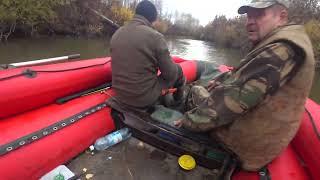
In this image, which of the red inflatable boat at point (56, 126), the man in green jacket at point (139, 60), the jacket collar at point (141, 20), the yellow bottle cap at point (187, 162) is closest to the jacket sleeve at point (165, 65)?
the man in green jacket at point (139, 60)

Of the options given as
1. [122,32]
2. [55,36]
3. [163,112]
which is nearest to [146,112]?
[163,112]

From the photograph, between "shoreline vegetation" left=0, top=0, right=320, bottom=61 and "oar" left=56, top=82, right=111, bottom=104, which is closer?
"oar" left=56, top=82, right=111, bottom=104

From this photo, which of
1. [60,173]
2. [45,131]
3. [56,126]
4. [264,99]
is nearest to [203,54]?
[56,126]

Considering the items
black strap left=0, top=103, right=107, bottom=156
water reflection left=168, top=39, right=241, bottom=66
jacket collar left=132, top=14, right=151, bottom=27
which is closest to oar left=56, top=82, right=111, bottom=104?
black strap left=0, top=103, right=107, bottom=156

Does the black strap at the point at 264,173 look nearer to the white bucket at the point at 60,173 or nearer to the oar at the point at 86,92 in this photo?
the white bucket at the point at 60,173

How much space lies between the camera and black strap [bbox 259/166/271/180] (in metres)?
1.96

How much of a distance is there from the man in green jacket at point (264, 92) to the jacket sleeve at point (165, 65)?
0.83 meters

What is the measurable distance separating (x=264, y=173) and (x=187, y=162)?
2.13ft

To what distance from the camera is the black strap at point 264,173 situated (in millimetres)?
1959

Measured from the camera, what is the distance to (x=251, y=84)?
1.71m

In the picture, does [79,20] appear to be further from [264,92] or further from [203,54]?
[264,92]

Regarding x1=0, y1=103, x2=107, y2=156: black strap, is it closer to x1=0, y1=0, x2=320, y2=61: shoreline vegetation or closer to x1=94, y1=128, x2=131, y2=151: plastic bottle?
x1=94, y1=128, x2=131, y2=151: plastic bottle

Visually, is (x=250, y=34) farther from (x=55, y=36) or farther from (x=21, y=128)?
(x=55, y=36)

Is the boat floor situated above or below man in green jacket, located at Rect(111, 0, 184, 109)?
below
